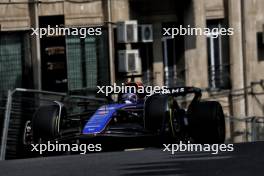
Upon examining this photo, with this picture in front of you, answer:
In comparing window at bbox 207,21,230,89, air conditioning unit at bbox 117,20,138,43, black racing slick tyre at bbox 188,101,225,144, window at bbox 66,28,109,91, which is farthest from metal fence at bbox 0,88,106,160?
window at bbox 207,21,230,89

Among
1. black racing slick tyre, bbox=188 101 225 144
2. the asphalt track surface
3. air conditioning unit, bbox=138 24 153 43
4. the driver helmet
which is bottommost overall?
the asphalt track surface

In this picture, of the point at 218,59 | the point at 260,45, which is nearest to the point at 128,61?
the point at 218,59

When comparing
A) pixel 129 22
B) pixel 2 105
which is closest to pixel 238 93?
pixel 129 22

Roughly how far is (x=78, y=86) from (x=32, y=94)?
187 centimetres

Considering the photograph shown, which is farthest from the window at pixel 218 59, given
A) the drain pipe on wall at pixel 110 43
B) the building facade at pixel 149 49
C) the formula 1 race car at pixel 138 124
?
the formula 1 race car at pixel 138 124

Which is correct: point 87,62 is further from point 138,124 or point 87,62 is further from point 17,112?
point 138,124

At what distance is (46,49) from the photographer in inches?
750

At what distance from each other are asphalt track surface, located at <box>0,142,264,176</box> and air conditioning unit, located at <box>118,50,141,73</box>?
7680 millimetres

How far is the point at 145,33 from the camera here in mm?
20219

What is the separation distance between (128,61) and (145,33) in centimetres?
112

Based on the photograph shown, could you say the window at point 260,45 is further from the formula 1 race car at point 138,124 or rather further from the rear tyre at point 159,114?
the rear tyre at point 159,114

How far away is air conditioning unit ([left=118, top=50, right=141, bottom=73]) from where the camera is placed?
1950 cm

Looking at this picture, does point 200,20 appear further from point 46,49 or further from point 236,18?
point 46,49

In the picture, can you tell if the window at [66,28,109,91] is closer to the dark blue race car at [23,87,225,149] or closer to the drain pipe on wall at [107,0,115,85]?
the drain pipe on wall at [107,0,115,85]
